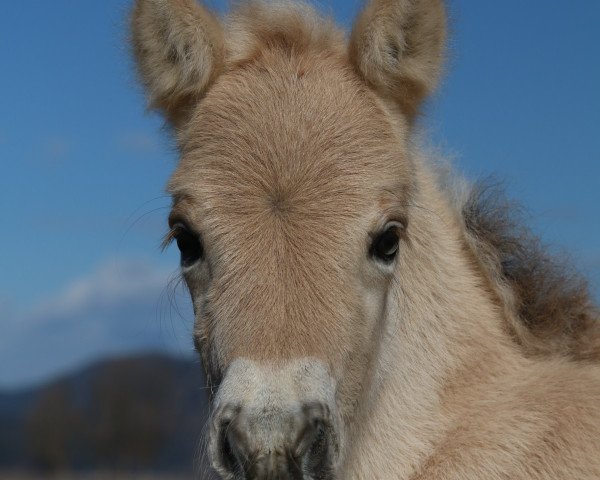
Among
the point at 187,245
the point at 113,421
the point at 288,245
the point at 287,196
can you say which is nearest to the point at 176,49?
the point at 187,245

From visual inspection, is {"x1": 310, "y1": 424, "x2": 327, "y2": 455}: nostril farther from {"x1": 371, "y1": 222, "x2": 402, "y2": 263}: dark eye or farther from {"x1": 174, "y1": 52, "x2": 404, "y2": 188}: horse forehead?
{"x1": 174, "y1": 52, "x2": 404, "y2": 188}: horse forehead

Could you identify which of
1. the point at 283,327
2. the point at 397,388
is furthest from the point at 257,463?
the point at 397,388

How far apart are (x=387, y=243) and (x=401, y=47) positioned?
1.34 metres

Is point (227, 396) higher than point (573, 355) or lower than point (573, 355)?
lower

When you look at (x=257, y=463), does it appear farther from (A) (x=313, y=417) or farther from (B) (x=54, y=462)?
(B) (x=54, y=462)

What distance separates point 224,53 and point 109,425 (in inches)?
827

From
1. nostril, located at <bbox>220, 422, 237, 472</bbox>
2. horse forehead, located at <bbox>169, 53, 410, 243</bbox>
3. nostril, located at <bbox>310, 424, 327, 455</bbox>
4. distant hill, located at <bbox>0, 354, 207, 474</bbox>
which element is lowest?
distant hill, located at <bbox>0, 354, 207, 474</bbox>

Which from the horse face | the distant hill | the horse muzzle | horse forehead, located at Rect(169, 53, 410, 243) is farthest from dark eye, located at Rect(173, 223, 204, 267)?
the distant hill

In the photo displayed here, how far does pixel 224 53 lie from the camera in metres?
5.48

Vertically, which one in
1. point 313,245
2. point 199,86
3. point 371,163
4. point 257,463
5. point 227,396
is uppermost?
point 199,86

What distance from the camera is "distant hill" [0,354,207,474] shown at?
22625mm

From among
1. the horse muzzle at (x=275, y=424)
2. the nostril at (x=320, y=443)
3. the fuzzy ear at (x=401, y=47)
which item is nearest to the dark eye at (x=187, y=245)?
the horse muzzle at (x=275, y=424)

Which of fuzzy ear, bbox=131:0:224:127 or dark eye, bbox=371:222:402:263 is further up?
fuzzy ear, bbox=131:0:224:127

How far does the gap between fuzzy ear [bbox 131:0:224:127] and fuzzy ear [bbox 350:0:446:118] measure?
91 centimetres
